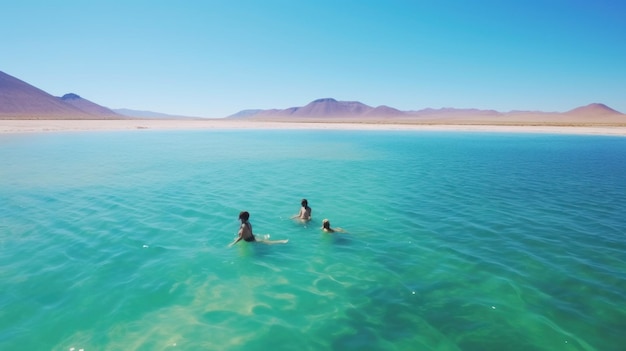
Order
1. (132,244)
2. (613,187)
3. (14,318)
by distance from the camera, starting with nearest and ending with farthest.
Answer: (14,318), (132,244), (613,187)

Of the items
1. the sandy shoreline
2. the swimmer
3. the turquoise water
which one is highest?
the sandy shoreline

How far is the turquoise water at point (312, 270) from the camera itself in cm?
654

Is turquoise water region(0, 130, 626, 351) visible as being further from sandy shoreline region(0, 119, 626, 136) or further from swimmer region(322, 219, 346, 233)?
sandy shoreline region(0, 119, 626, 136)

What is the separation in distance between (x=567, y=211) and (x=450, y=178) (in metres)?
8.31

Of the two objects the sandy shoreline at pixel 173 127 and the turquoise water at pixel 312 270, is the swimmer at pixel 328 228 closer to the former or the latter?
the turquoise water at pixel 312 270

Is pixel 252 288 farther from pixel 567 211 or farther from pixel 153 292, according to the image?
pixel 567 211

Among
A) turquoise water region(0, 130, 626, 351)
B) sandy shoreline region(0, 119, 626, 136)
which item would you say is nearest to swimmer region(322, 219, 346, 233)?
turquoise water region(0, 130, 626, 351)

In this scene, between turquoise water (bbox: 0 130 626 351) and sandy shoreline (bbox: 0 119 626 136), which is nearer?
turquoise water (bbox: 0 130 626 351)

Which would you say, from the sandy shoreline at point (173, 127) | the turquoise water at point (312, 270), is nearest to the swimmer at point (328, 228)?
the turquoise water at point (312, 270)

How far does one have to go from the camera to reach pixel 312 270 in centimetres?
916

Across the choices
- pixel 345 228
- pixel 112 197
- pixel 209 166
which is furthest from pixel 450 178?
pixel 112 197

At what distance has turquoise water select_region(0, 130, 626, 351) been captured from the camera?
6.54 m

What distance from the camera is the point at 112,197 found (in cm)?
1622

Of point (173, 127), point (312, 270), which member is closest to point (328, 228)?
point (312, 270)
